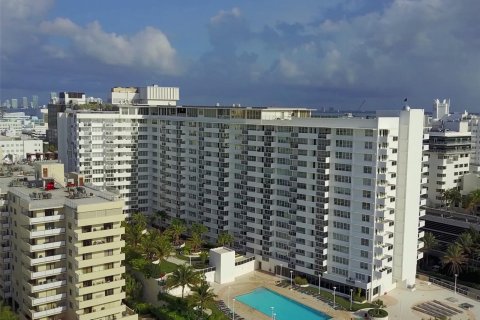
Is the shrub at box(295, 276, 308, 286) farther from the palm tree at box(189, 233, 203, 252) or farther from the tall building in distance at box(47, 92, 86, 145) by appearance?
the tall building in distance at box(47, 92, 86, 145)

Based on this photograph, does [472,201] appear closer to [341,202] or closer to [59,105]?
[341,202]

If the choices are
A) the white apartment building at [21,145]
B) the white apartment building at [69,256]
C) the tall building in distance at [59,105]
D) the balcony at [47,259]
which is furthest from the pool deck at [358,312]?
the white apartment building at [21,145]

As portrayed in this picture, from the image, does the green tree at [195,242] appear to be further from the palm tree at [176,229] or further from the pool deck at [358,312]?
the pool deck at [358,312]

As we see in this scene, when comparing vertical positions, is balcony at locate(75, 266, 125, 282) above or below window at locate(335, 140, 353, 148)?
below

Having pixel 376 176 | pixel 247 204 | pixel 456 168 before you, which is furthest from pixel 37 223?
pixel 456 168

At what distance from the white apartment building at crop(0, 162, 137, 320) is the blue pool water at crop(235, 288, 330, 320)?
2019 cm

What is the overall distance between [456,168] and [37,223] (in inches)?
4348

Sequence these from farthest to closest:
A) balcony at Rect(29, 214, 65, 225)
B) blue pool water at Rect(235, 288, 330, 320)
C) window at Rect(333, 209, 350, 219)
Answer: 1. window at Rect(333, 209, 350, 219)
2. blue pool water at Rect(235, 288, 330, 320)
3. balcony at Rect(29, 214, 65, 225)

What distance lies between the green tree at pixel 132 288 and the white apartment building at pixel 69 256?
10947mm

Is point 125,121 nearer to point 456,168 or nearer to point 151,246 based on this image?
point 151,246

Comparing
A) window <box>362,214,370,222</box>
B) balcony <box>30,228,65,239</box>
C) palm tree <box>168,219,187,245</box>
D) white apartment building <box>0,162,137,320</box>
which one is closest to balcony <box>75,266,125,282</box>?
white apartment building <box>0,162,137,320</box>

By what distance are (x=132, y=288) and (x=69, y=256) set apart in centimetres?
1750

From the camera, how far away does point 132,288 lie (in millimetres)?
78500

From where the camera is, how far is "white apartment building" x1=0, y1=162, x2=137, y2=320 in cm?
6231
